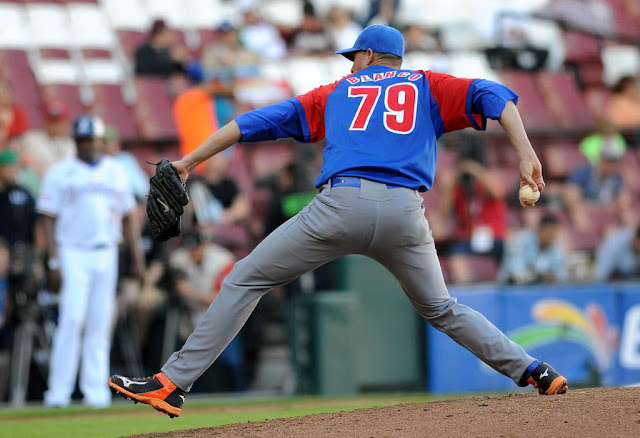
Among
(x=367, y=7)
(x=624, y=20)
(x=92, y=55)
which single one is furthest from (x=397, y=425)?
(x=624, y=20)

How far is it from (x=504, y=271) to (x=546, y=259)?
0.46m

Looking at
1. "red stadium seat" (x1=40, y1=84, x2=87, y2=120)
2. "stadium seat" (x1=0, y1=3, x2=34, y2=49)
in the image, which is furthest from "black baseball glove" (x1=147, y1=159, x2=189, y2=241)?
"stadium seat" (x1=0, y1=3, x2=34, y2=49)

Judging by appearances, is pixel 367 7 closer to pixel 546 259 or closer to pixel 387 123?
pixel 546 259

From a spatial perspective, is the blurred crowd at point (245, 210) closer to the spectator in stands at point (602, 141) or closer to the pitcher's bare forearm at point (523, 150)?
the spectator in stands at point (602, 141)

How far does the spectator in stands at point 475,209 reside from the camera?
9.81m

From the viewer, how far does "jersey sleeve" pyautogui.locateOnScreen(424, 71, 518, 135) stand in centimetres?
457

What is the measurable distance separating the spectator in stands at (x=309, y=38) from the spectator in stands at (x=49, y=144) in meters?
4.28

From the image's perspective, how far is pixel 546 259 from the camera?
976cm

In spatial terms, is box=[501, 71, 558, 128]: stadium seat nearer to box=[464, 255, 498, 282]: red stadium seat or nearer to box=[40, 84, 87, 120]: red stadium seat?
box=[464, 255, 498, 282]: red stadium seat

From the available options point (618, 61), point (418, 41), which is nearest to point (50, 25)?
point (418, 41)

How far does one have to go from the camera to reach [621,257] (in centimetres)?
1001

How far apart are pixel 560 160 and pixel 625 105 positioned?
5.76ft

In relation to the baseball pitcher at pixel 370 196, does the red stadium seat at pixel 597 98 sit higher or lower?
higher

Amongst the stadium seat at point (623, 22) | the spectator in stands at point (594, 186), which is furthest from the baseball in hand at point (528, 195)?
the stadium seat at point (623, 22)
